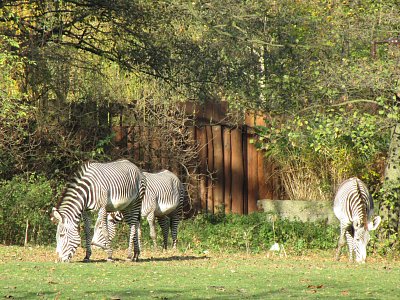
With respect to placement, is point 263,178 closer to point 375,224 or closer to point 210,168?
point 210,168

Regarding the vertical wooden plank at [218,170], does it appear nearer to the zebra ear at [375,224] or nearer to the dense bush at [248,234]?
the dense bush at [248,234]

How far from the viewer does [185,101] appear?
26.0 m


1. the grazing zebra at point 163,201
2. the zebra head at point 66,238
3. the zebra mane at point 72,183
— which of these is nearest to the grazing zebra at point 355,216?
the grazing zebra at point 163,201

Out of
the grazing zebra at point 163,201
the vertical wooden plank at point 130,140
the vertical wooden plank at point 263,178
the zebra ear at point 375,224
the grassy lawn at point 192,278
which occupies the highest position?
the vertical wooden plank at point 130,140

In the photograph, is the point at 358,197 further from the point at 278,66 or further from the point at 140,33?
the point at 140,33

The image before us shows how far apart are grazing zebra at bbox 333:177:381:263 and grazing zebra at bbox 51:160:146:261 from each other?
4378mm

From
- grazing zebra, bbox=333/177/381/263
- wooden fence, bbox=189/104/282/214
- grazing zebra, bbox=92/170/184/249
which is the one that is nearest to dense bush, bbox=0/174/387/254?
grazing zebra, bbox=92/170/184/249

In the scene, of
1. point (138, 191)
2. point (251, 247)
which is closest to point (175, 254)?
point (138, 191)

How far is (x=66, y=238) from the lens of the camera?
650 inches

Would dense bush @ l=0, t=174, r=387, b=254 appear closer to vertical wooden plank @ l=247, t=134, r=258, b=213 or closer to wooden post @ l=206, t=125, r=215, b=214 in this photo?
wooden post @ l=206, t=125, r=215, b=214

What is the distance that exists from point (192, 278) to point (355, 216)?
237 inches

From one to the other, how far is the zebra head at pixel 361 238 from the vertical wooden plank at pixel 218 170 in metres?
8.09

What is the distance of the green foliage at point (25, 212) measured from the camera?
21969 millimetres

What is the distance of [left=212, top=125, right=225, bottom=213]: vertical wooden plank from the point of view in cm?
2642
